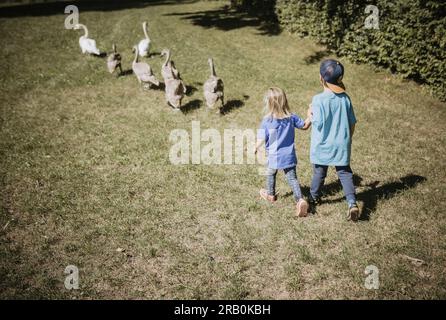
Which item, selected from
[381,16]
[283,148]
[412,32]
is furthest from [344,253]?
[381,16]

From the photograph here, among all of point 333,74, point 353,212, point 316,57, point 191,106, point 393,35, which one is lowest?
point 353,212

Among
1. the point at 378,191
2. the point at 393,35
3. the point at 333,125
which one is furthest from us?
the point at 393,35

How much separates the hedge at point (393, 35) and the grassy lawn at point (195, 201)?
1.83 ft

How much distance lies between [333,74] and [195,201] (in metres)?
3.19

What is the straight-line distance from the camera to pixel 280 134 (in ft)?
18.1

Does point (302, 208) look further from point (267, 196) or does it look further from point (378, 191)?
point (378, 191)

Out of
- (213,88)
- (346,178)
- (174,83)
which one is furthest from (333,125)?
(174,83)

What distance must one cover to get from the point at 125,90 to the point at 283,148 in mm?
7119

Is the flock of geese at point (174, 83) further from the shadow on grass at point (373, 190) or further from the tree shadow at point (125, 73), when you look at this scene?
the shadow on grass at point (373, 190)

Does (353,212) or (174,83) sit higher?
(174,83)
